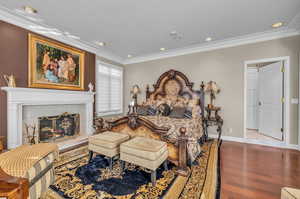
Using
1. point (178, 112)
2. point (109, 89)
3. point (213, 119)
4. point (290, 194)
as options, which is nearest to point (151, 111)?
point (178, 112)

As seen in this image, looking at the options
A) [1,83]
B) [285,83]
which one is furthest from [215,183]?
[1,83]

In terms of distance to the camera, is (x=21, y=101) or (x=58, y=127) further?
(x=58, y=127)

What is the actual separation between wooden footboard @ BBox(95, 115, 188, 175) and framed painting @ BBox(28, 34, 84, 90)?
173 cm

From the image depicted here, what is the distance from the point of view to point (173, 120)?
11.3 ft

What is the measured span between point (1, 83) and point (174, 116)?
13.1 feet

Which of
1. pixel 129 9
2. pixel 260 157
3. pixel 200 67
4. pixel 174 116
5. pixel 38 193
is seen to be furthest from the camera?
pixel 200 67

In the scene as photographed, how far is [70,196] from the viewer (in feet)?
5.56

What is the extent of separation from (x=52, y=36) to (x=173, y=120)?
3.82 meters

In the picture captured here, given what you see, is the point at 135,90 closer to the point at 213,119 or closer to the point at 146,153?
the point at 213,119

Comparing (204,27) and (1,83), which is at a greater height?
(204,27)

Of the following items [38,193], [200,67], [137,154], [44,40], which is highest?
[44,40]

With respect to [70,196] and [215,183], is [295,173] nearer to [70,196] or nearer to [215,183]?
[215,183]

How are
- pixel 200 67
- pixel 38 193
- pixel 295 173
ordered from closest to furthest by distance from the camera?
pixel 38 193
pixel 295 173
pixel 200 67

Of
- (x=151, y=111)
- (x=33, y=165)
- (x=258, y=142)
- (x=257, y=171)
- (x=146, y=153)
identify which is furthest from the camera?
(x=151, y=111)
